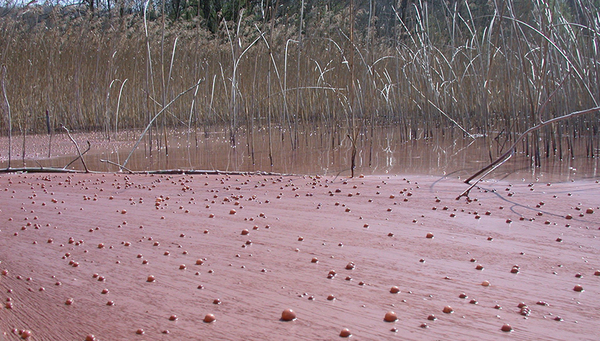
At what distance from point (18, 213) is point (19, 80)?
598 cm

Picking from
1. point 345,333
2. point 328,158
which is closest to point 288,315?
point 345,333

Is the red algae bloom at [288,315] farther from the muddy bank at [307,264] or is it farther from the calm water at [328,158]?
the calm water at [328,158]

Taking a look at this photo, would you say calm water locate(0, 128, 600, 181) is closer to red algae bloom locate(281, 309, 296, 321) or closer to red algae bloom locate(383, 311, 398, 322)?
red algae bloom locate(383, 311, 398, 322)

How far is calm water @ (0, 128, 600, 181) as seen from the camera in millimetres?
3869

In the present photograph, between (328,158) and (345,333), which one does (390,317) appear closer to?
(345,333)

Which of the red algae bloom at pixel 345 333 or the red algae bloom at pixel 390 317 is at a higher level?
the red algae bloom at pixel 390 317

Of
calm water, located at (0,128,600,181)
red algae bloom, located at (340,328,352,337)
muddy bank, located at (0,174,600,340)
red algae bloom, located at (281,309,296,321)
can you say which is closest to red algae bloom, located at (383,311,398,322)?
muddy bank, located at (0,174,600,340)

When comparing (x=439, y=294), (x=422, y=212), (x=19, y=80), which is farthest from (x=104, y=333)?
(x=19, y=80)

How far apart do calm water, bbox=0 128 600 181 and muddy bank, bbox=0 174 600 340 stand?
3.20ft

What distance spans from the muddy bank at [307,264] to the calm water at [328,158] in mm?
976

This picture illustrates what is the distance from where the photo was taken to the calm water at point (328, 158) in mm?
3869

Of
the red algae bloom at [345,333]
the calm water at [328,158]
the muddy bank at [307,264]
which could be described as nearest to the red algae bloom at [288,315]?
the muddy bank at [307,264]

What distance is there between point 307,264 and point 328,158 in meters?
3.29

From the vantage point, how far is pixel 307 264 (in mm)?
1732
